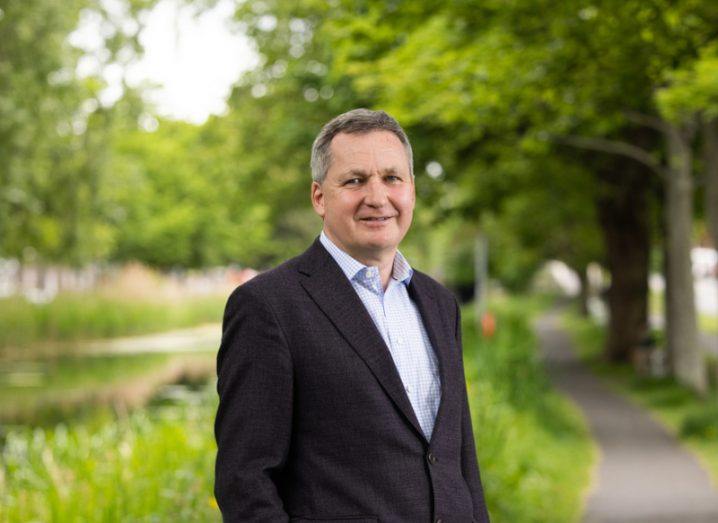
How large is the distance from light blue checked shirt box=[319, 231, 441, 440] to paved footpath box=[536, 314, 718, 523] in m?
6.83

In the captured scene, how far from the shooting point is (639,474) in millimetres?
11586

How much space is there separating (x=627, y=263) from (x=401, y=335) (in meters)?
23.3

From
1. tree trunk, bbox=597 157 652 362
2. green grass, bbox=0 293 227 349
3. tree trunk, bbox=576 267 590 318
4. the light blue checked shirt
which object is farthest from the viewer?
tree trunk, bbox=576 267 590 318

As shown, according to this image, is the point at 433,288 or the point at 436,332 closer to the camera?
the point at 436,332

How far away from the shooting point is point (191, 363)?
25.8 meters

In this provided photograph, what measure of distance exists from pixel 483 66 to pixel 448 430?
836cm

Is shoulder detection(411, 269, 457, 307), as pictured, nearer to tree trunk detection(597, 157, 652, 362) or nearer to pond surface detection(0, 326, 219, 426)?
pond surface detection(0, 326, 219, 426)

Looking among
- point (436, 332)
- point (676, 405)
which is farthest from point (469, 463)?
point (676, 405)

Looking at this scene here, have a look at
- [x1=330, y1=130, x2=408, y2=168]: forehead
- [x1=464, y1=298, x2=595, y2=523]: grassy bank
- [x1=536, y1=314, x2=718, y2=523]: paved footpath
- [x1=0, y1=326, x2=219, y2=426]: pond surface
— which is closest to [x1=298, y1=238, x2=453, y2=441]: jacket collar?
[x1=330, y1=130, x2=408, y2=168]: forehead

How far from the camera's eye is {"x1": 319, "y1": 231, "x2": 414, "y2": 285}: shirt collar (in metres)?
2.71

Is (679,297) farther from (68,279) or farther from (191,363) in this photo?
(68,279)

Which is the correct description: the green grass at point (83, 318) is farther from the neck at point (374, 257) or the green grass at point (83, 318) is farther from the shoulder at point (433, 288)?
the neck at point (374, 257)

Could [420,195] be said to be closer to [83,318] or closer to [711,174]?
[711,174]

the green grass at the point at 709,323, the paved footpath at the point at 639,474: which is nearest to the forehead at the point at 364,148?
the paved footpath at the point at 639,474
